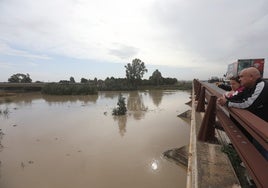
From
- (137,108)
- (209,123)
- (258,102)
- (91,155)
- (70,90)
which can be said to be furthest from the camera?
(70,90)

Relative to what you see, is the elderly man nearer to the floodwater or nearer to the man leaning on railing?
the man leaning on railing

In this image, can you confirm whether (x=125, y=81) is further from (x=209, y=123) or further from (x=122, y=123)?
(x=209, y=123)

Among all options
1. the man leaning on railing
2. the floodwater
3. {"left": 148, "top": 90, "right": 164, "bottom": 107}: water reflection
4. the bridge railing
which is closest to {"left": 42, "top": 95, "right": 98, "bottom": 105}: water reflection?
{"left": 148, "top": 90, "right": 164, "bottom": 107}: water reflection

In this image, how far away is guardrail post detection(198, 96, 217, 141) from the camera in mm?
2360

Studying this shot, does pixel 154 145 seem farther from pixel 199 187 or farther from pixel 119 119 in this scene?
pixel 199 187

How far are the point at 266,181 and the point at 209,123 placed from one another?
4.74ft

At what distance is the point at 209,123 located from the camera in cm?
247

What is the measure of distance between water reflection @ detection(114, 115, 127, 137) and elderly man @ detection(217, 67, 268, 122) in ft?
28.5

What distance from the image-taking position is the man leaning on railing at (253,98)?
1.71 m

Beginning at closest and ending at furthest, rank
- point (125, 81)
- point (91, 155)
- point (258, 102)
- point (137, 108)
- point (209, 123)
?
point (258, 102)
point (209, 123)
point (91, 155)
point (137, 108)
point (125, 81)

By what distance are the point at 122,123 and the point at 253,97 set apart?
37.6 feet

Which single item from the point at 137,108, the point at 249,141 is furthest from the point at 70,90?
the point at 249,141

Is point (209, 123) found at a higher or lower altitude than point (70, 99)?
higher

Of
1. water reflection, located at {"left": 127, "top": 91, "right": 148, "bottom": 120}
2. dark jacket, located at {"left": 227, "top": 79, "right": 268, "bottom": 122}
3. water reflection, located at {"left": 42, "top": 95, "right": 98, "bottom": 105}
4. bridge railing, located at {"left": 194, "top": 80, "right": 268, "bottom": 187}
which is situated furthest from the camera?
water reflection, located at {"left": 42, "top": 95, "right": 98, "bottom": 105}
